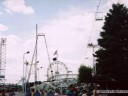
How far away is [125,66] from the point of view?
2056 inches

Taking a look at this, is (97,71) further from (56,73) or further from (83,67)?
(83,67)

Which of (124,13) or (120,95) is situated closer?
(120,95)

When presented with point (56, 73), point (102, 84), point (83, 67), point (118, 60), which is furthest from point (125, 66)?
point (83, 67)

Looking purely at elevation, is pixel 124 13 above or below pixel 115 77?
above

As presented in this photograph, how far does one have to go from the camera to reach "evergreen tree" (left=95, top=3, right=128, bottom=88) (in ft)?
171

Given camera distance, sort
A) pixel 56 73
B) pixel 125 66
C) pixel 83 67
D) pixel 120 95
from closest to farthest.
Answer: pixel 120 95, pixel 125 66, pixel 56 73, pixel 83 67

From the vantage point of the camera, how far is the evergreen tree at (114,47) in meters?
52.0

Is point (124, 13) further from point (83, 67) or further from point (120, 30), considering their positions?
point (83, 67)

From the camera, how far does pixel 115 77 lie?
171 feet

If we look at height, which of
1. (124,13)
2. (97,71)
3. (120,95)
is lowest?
(120,95)

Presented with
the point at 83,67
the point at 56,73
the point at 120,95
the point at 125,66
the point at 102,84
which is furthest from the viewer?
the point at 83,67

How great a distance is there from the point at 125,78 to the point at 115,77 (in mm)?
1372

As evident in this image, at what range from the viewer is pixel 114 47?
52.8m

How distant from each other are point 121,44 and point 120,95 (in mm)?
9162
